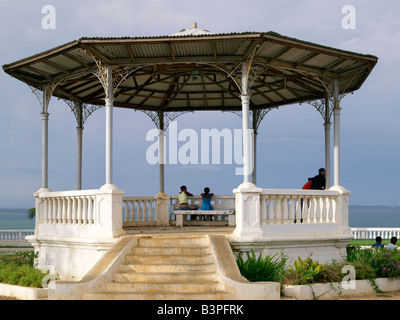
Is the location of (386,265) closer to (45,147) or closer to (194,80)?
(194,80)

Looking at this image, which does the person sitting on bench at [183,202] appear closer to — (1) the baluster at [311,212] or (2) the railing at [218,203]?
(2) the railing at [218,203]

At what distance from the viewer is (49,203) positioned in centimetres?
1402

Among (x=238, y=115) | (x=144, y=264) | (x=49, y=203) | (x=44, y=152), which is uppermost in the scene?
(x=238, y=115)

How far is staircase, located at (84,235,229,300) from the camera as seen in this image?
9.49 metres

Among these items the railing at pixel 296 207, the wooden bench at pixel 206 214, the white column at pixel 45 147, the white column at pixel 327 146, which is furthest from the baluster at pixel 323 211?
the white column at pixel 45 147

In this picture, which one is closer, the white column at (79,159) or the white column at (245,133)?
the white column at (245,133)

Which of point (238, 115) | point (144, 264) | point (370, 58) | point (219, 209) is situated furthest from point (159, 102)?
point (144, 264)

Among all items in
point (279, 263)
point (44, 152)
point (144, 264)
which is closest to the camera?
point (144, 264)

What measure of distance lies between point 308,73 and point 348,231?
4.25 metres

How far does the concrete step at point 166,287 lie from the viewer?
966cm

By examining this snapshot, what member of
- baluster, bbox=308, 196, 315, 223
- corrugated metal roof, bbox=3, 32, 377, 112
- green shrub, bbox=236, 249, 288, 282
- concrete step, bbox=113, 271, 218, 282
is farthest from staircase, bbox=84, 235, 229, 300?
corrugated metal roof, bbox=3, 32, 377, 112

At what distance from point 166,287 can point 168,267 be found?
0.75 metres
